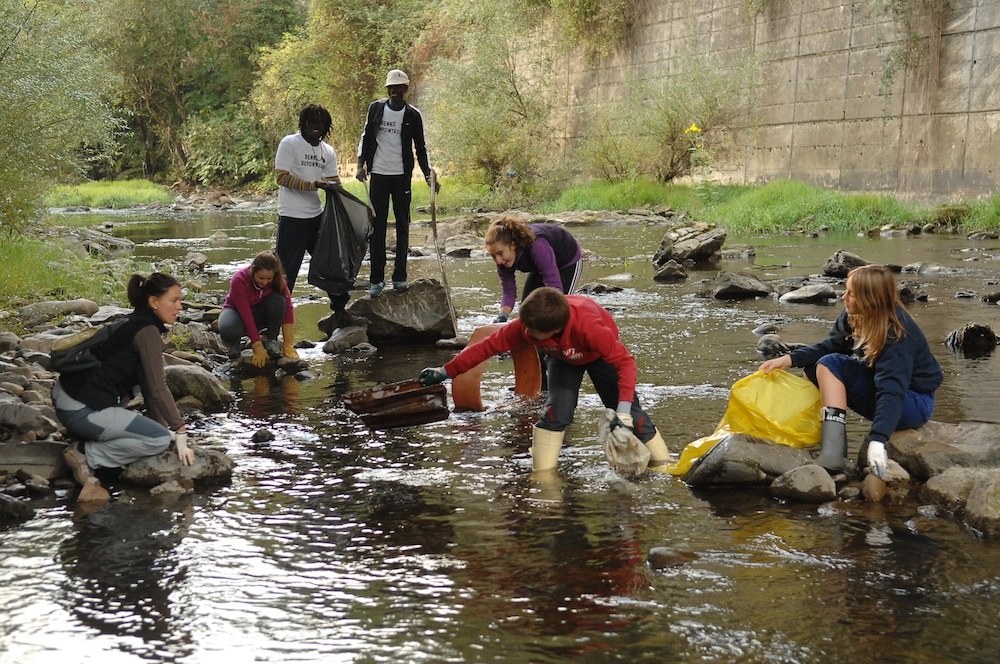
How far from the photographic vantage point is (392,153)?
32.4 feet

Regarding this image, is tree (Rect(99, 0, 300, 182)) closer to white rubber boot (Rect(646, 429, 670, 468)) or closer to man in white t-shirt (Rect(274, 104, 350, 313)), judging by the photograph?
man in white t-shirt (Rect(274, 104, 350, 313))

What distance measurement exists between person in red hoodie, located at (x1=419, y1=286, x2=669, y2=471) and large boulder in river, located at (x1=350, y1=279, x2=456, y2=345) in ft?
13.2

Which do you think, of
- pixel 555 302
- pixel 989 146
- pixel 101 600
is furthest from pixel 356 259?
pixel 989 146

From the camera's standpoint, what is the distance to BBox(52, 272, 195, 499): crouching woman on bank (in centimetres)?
541

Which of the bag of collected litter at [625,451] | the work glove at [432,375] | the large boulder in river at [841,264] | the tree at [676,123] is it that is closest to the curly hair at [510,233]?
the work glove at [432,375]

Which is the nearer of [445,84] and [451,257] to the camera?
[451,257]

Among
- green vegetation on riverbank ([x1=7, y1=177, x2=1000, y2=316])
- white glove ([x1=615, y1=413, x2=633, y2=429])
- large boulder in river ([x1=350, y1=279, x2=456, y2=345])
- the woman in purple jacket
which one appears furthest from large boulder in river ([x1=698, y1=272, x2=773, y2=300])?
white glove ([x1=615, y1=413, x2=633, y2=429])

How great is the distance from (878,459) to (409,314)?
5485 millimetres

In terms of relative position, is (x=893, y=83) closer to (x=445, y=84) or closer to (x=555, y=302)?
(x=445, y=84)

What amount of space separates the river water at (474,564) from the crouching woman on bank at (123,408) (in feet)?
0.83

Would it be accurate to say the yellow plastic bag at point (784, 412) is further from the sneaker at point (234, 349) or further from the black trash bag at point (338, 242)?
the black trash bag at point (338, 242)

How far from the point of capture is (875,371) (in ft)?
17.3

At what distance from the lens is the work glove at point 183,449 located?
536cm

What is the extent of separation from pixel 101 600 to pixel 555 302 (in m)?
2.47
